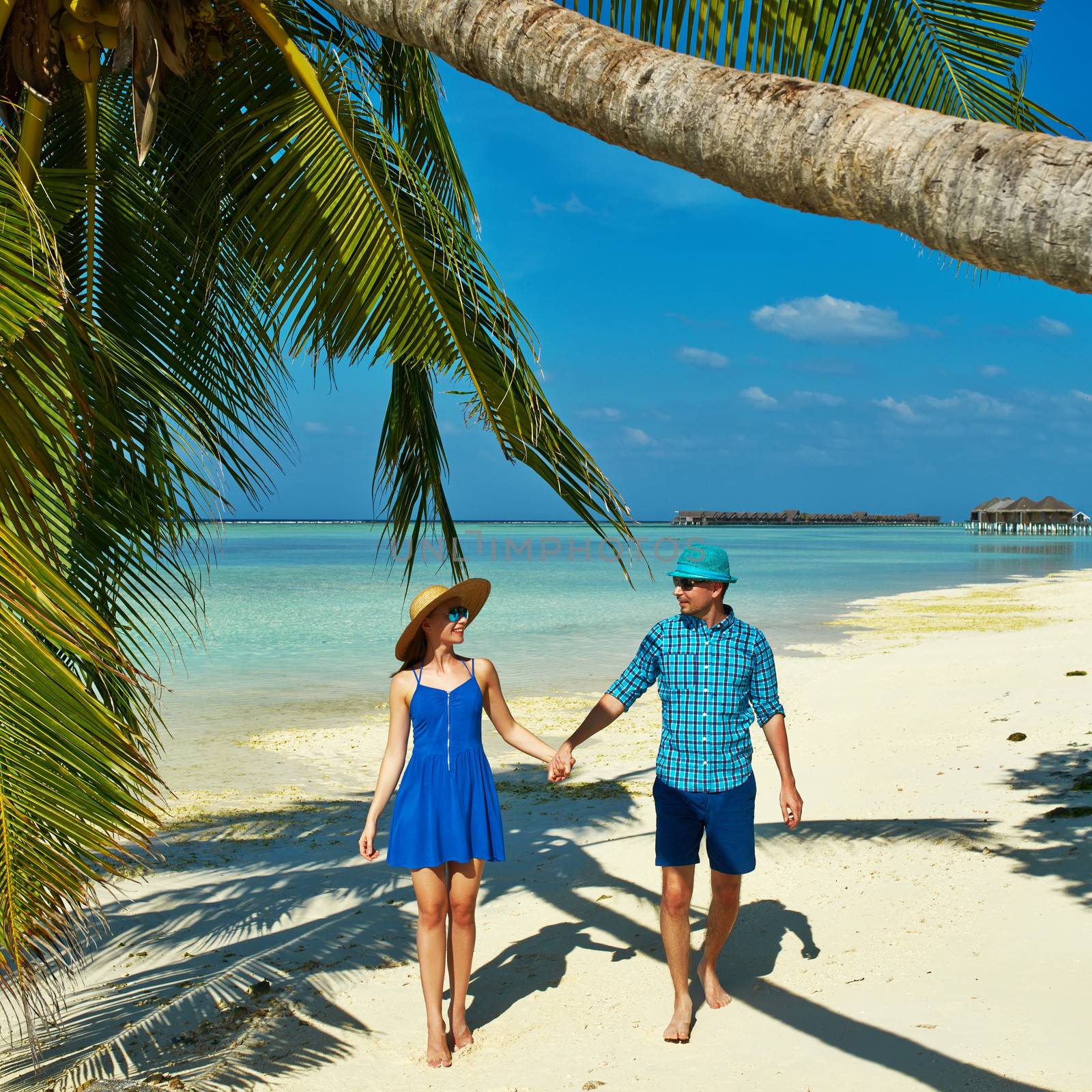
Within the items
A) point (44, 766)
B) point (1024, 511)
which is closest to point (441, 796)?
point (44, 766)

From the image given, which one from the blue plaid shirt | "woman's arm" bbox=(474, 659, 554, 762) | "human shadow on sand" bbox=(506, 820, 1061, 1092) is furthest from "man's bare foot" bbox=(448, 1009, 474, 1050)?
the blue plaid shirt

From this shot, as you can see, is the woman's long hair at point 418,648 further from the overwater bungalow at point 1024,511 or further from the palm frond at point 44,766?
the overwater bungalow at point 1024,511

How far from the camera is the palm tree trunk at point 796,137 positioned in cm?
158

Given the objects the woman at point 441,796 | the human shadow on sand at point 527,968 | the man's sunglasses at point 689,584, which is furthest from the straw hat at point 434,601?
the human shadow on sand at point 527,968

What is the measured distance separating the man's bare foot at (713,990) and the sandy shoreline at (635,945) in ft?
0.23

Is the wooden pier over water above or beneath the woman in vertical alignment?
above

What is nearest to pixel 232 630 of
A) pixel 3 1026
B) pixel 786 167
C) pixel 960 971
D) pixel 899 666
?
pixel 899 666

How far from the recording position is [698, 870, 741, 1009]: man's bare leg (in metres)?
3.89

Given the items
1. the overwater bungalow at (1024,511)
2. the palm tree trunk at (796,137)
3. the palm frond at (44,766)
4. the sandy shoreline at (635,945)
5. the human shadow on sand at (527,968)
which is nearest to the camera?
the palm tree trunk at (796,137)

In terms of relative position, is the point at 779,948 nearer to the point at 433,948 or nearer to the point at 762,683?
the point at 762,683

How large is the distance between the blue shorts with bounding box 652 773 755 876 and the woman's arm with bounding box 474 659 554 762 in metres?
0.49

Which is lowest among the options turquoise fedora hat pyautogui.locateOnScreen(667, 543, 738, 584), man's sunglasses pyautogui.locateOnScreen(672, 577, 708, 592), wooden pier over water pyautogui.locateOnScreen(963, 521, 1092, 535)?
man's sunglasses pyautogui.locateOnScreen(672, 577, 708, 592)

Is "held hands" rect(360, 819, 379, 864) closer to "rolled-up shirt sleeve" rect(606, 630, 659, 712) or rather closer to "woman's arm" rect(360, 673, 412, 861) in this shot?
"woman's arm" rect(360, 673, 412, 861)
